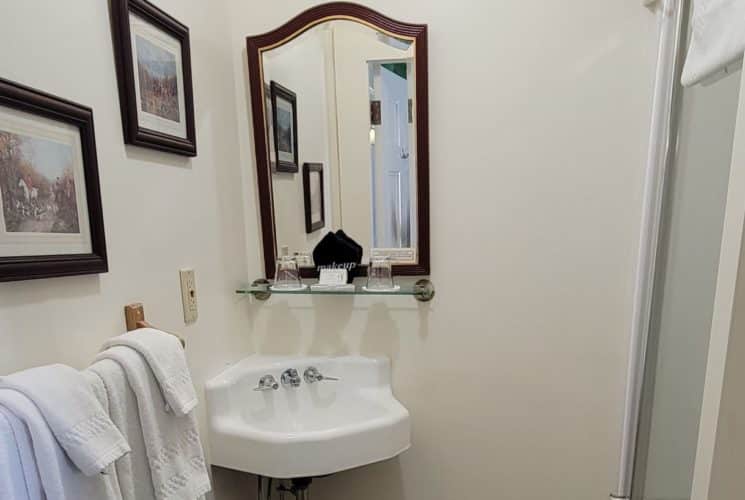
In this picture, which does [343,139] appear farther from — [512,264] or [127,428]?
[127,428]

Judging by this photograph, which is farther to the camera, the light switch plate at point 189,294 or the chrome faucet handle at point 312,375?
the chrome faucet handle at point 312,375

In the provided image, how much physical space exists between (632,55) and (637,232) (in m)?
0.55

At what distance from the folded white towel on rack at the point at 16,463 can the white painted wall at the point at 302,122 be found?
955 millimetres

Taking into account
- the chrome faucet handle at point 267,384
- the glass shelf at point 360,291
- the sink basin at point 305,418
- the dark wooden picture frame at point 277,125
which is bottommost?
the sink basin at point 305,418

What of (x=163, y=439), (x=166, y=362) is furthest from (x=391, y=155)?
(x=163, y=439)

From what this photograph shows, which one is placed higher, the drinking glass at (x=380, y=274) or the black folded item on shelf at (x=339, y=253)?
the black folded item on shelf at (x=339, y=253)

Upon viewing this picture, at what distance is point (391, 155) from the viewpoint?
137cm

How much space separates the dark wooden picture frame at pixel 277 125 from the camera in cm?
140

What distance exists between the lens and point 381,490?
1521 millimetres

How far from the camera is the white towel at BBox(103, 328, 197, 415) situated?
2.58 feet

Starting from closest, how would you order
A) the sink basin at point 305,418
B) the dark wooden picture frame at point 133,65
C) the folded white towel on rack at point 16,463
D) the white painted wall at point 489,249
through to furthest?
the folded white towel on rack at point 16,463 → the dark wooden picture frame at point 133,65 → the sink basin at point 305,418 → the white painted wall at point 489,249

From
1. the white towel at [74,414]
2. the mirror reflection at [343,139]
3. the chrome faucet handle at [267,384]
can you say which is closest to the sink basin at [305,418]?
the chrome faucet handle at [267,384]

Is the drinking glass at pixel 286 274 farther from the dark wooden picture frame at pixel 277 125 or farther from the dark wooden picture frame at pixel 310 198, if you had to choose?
the dark wooden picture frame at pixel 277 125

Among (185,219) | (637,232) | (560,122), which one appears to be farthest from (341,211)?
(637,232)
